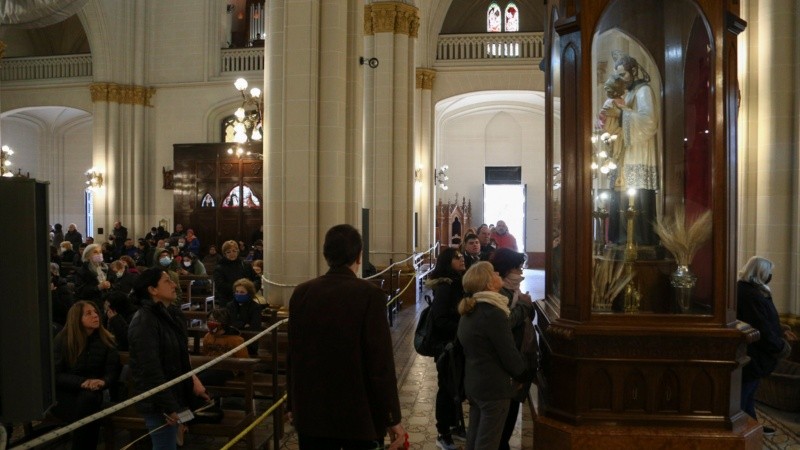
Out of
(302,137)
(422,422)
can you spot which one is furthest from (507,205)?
(422,422)

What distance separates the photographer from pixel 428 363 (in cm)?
816

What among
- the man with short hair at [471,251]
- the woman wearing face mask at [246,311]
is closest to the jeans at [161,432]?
the woman wearing face mask at [246,311]

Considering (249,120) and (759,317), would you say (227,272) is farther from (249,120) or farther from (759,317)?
(759,317)

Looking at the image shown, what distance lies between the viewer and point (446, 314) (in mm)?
4844

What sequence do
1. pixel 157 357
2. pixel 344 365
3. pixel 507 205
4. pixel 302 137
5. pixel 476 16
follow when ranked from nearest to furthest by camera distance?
1. pixel 344 365
2. pixel 157 357
3. pixel 302 137
4. pixel 476 16
5. pixel 507 205

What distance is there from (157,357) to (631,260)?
356 centimetres

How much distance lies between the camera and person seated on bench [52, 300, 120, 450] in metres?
4.61

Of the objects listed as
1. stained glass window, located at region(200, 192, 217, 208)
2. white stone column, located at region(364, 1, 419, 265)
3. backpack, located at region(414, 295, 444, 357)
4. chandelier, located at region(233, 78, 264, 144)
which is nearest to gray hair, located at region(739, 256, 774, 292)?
backpack, located at region(414, 295, 444, 357)

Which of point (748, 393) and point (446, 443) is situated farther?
point (748, 393)

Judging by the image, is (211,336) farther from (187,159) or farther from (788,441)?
(187,159)

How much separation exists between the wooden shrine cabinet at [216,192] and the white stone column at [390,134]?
7.65m

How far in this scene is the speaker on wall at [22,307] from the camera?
1.53 metres

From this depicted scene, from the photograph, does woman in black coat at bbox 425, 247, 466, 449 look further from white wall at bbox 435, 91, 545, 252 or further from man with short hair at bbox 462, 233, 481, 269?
white wall at bbox 435, 91, 545, 252

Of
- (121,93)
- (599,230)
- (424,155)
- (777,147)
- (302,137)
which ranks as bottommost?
(599,230)
